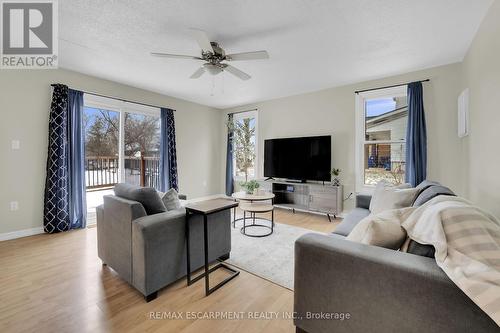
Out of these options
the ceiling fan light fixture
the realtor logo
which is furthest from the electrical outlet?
the ceiling fan light fixture

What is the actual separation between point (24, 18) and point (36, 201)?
7.98ft

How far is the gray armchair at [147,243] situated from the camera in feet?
5.93

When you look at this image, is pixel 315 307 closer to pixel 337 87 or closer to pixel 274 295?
pixel 274 295

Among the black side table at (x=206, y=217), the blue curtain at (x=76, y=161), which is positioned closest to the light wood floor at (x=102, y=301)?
the black side table at (x=206, y=217)

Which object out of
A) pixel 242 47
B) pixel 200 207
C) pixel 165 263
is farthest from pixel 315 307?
pixel 242 47

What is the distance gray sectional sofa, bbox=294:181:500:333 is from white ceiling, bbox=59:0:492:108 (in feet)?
6.76

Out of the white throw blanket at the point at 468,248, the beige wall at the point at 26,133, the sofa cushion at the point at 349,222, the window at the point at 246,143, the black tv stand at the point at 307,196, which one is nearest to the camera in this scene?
the white throw blanket at the point at 468,248

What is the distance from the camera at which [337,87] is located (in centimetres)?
430

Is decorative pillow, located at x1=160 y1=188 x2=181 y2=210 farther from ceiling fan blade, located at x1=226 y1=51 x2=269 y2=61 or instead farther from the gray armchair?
ceiling fan blade, located at x1=226 y1=51 x2=269 y2=61

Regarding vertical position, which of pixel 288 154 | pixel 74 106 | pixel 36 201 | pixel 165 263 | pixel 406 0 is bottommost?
pixel 165 263

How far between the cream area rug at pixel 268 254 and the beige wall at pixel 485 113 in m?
1.92

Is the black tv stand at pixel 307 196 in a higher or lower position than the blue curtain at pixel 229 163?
lower

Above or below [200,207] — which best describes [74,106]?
above

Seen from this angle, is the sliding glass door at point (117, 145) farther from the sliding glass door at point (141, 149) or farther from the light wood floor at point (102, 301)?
the light wood floor at point (102, 301)
